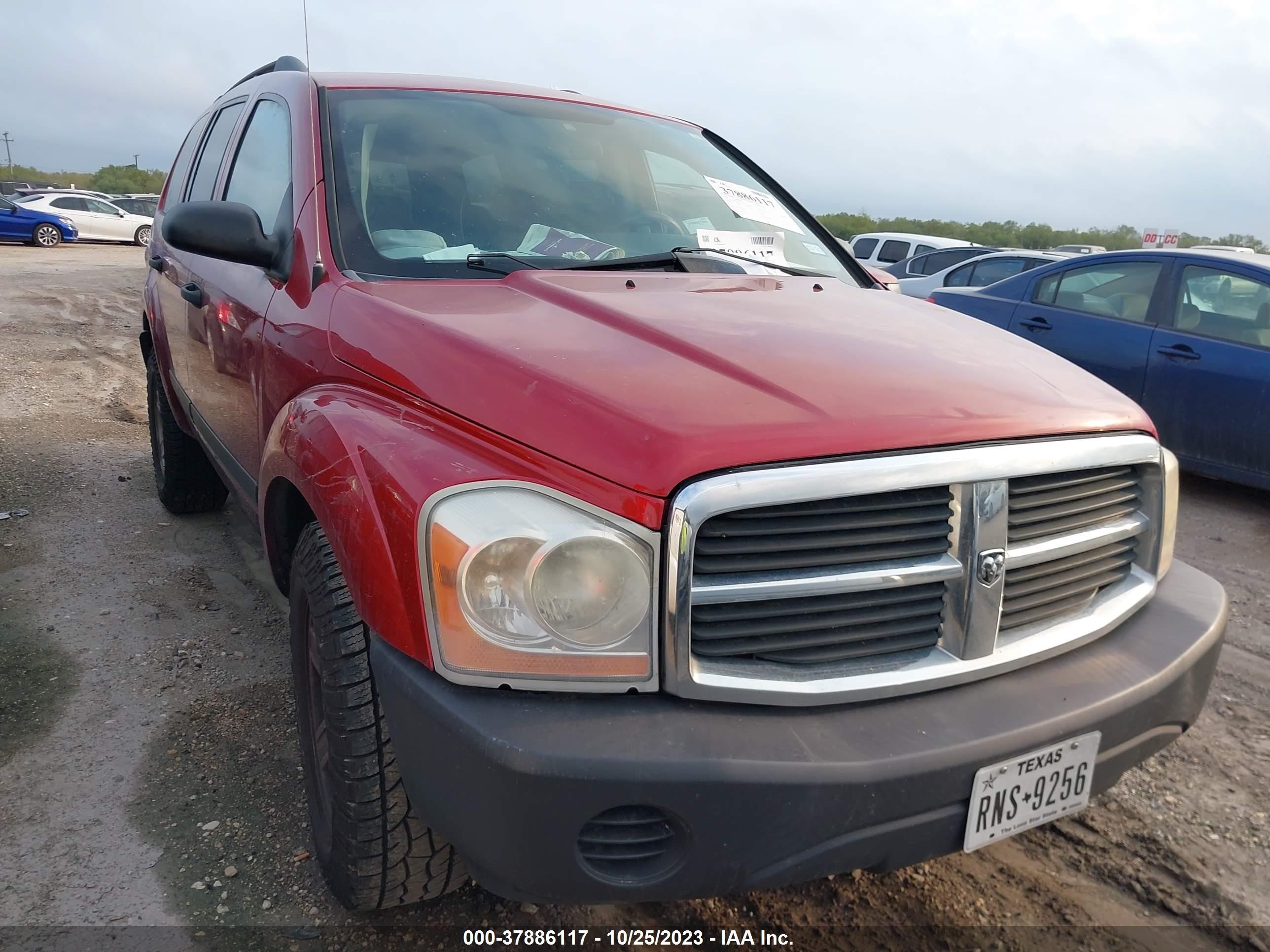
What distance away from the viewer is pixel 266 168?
9.27ft

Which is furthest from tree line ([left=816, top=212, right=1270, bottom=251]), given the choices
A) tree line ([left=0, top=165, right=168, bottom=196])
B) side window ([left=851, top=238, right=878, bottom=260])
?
tree line ([left=0, top=165, right=168, bottom=196])

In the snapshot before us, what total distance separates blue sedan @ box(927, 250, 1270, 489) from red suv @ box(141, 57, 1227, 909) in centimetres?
342

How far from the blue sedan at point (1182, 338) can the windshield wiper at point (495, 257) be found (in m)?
4.28

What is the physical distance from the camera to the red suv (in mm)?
1425

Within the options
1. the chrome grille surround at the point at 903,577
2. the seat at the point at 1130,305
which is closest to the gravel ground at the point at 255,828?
the chrome grille surround at the point at 903,577

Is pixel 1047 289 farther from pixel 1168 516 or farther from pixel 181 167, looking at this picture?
pixel 181 167

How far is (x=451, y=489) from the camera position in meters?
1.50

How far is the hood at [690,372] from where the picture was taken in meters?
1.48

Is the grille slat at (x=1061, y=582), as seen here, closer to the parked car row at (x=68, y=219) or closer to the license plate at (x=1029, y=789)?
the license plate at (x=1029, y=789)

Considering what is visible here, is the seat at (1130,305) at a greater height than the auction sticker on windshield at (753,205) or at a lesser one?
lesser

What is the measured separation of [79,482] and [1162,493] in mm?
4916

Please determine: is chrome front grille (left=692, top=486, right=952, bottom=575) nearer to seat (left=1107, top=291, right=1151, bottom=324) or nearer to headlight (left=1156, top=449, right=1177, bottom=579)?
headlight (left=1156, top=449, right=1177, bottom=579)

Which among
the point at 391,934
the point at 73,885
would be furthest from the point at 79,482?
the point at 391,934

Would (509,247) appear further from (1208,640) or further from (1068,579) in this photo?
(1208,640)
